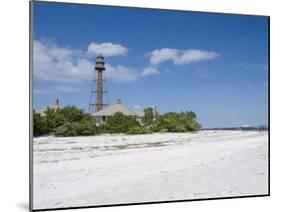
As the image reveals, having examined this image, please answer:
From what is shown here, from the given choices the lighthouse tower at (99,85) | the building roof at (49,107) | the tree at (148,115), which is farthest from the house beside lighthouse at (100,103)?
the building roof at (49,107)

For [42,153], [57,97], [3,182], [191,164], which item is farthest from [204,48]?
[3,182]

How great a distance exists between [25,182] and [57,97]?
0.99m

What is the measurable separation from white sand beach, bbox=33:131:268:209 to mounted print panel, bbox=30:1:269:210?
0.5 inches

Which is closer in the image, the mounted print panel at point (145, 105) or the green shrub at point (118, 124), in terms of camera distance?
the mounted print panel at point (145, 105)

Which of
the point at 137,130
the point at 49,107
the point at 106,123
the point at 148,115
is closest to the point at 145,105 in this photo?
the point at 148,115

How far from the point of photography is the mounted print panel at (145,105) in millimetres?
5379

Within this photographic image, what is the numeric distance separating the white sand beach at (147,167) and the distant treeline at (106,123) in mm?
80

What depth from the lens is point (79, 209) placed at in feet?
17.8

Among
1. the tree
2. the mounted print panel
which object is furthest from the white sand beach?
the tree

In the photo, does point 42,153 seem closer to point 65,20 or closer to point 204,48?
point 65,20

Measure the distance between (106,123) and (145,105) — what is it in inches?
19.7

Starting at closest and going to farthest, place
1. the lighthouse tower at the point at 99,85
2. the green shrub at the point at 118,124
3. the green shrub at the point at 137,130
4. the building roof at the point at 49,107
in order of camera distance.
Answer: the building roof at the point at 49,107
the lighthouse tower at the point at 99,85
the green shrub at the point at 118,124
the green shrub at the point at 137,130

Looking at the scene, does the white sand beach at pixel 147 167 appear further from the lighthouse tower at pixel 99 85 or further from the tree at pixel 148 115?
the lighthouse tower at pixel 99 85
